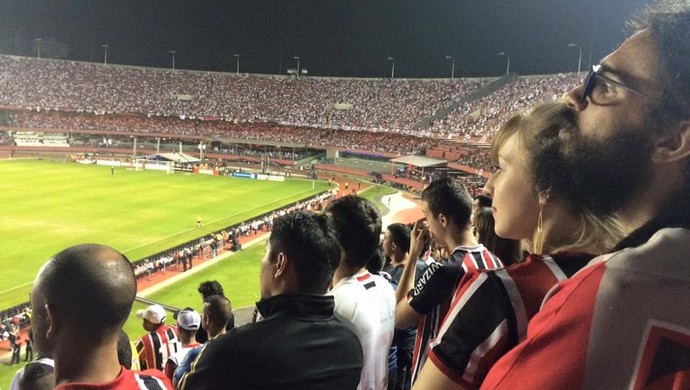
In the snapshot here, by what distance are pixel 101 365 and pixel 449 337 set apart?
1.52 metres

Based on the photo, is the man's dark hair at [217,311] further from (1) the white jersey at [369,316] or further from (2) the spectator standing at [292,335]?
(2) the spectator standing at [292,335]

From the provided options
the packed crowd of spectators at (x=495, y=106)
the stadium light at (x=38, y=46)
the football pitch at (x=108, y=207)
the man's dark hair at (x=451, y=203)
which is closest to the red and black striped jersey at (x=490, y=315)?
the man's dark hair at (x=451, y=203)

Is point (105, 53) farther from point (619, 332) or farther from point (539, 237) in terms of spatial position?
point (619, 332)

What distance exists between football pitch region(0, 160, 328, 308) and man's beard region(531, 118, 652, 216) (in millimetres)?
20202

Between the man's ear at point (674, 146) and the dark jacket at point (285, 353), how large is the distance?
5.47 feet

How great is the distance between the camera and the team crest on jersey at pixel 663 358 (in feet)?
3.64

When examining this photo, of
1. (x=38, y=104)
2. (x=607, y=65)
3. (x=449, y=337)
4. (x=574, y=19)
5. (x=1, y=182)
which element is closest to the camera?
(x=607, y=65)

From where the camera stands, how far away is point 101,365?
241 centimetres

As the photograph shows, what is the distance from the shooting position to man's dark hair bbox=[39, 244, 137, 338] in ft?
7.97

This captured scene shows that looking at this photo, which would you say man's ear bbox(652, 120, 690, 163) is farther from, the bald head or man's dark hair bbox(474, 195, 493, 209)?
man's dark hair bbox(474, 195, 493, 209)

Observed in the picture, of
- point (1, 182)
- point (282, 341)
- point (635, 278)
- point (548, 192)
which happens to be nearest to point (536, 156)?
point (548, 192)

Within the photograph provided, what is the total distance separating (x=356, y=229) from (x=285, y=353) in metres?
1.69

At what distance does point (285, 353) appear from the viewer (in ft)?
8.14

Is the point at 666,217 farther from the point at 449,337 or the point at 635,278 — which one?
the point at 449,337
